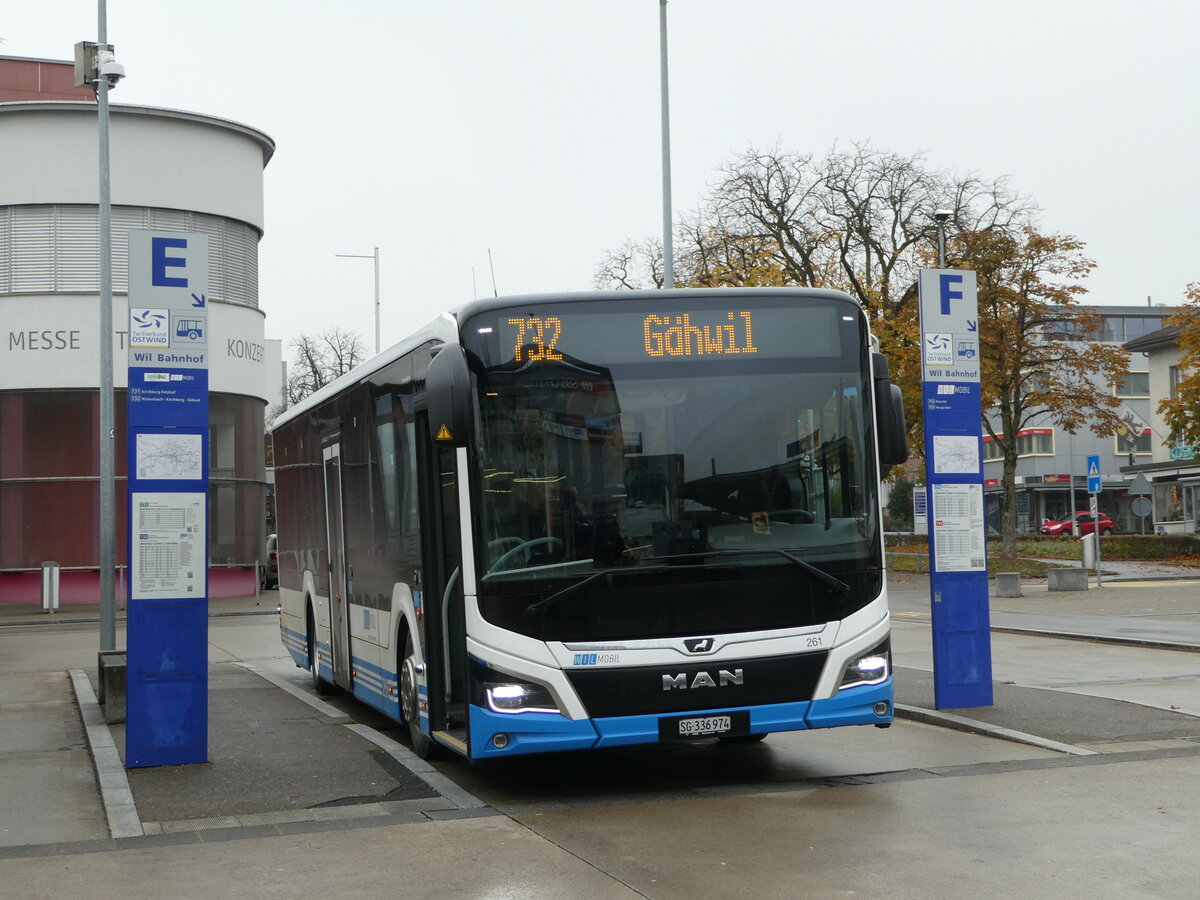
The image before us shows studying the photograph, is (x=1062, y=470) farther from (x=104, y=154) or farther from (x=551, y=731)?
(x=551, y=731)

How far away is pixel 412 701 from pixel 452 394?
2.87m

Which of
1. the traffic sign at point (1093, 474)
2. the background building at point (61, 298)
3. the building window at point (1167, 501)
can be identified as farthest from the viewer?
the building window at point (1167, 501)

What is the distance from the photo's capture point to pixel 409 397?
1011 centimetres

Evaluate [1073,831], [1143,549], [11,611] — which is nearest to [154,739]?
[1073,831]

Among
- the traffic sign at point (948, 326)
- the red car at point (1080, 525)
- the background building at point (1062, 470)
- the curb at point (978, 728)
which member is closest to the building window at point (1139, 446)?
the background building at point (1062, 470)

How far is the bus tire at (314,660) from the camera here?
586 inches

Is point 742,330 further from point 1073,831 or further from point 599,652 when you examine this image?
point 1073,831

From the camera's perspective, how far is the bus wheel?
10.1 m

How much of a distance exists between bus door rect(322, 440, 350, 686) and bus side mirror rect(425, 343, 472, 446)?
4.48 m

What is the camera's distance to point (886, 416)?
9.13m

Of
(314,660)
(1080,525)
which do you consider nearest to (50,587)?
(314,660)

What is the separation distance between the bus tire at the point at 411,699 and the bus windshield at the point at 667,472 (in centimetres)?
203

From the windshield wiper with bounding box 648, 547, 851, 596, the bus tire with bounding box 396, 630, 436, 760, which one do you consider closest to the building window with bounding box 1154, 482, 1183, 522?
the bus tire with bounding box 396, 630, 436, 760

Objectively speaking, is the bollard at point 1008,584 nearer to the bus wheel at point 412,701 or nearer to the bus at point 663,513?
the bus wheel at point 412,701
